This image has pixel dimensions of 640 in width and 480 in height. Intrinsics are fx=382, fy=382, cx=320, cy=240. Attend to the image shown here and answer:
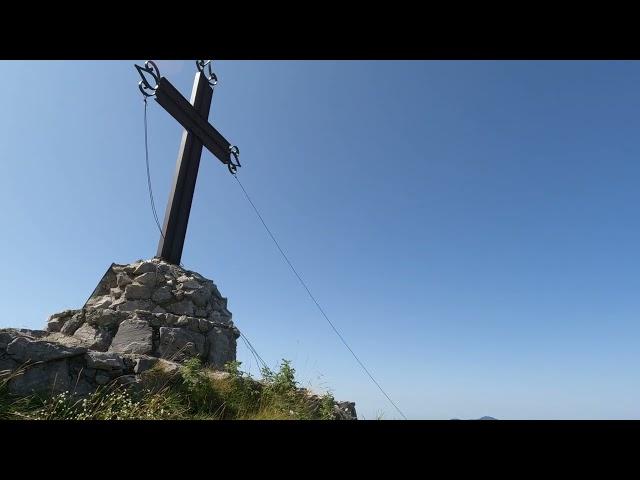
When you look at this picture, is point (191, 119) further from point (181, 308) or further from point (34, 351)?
point (34, 351)

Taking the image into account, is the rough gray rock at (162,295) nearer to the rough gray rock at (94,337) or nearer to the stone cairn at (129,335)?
the stone cairn at (129,335)

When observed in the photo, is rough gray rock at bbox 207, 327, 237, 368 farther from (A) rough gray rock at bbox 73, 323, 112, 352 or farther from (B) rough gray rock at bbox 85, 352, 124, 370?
(B) rough gray rock at bbox 85, 352, 124, 370

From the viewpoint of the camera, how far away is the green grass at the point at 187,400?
13.8ft

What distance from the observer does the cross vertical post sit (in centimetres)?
821

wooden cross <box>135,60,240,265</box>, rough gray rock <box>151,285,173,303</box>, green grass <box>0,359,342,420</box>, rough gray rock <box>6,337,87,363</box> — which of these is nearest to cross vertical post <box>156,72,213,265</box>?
wooden cross <box>135,60,240,265</box>

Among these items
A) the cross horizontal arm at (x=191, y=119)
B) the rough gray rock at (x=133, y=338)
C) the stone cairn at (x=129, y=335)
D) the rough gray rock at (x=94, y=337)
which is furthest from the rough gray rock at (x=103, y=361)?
the cross horizontal arm at (x=191, y=119)

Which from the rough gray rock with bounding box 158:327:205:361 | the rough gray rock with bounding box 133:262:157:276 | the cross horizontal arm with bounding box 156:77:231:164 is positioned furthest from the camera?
the cross horizontal arm with bounding box 156:77:231:164

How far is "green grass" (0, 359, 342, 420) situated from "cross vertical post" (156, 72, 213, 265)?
3.14m

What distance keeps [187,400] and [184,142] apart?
5.63m

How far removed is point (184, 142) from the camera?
8.59 metres
